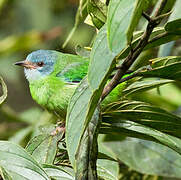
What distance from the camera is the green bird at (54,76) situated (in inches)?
133

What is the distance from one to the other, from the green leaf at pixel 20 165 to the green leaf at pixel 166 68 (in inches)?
21.9

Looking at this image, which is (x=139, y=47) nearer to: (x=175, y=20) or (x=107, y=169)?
(x=175, y=20)

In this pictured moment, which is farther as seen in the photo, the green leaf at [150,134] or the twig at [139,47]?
the green leaf at [150,134]

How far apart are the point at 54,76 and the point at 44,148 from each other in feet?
5.20

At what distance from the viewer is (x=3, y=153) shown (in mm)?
1867

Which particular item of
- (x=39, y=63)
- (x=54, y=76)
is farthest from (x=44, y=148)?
(x=39, y=63)

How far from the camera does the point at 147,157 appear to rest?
3391 millimetres

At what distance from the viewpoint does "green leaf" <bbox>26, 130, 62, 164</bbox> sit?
215 centimetres

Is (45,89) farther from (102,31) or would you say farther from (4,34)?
(4,34)

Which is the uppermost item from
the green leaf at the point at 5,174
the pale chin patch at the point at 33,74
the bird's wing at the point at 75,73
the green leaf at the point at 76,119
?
the green leaf at the point at 76,119

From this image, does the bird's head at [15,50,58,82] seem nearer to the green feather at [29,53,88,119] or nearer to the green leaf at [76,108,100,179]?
the green feather at [29,53,88,119]

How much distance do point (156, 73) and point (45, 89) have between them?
1.69 m

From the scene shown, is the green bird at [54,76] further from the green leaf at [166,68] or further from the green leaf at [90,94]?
the green leaf at [90,94]

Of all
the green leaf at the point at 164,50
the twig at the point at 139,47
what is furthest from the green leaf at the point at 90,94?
the green leaf at the point at 164,50
